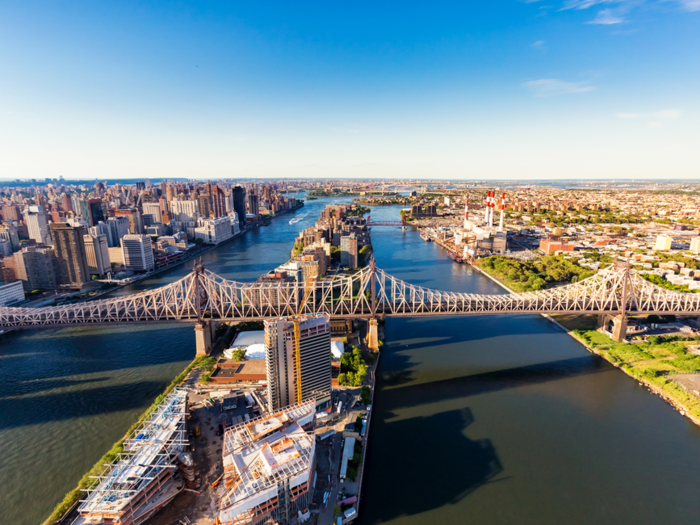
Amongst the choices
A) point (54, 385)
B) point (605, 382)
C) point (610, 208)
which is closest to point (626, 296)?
point (605, 382)

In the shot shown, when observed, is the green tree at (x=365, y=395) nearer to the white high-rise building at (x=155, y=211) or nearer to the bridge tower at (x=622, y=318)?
the bridge tower at (x=622, y=318)

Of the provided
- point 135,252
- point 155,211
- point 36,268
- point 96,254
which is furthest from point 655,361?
point 155,211

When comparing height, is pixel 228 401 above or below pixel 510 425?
above

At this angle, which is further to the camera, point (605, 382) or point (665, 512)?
point (605, 382)

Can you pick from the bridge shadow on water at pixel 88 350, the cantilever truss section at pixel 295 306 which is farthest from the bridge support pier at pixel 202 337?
the bridge shadow on water at pixel 88 350

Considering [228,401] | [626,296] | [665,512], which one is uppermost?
[626,296]

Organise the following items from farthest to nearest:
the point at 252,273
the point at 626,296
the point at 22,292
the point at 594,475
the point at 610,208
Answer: the point at 610,208 < the point at 252,273 < the point at 22,292 < the point at 626,296 < the point at 594,475

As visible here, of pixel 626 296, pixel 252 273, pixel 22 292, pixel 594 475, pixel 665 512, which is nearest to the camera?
pixel 665 512

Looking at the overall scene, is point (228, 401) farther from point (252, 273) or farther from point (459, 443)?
point (252, 273)
